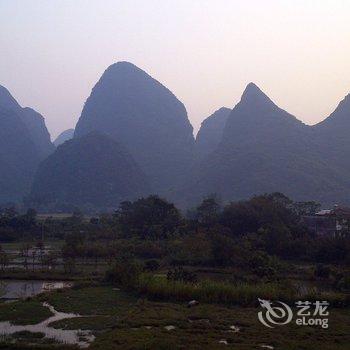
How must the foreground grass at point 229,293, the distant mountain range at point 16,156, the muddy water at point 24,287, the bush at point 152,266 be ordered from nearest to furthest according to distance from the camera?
the foreground grass at point 229,293
the muddy water at point 24,287
the bush at point 152,266
the distant mountain range at point 16,156

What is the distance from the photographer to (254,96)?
74562 millimetres

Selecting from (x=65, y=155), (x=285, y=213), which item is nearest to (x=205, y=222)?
(x=285, y=213)

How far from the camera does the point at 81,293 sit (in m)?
13.6

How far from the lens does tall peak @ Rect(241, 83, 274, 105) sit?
72938 mm

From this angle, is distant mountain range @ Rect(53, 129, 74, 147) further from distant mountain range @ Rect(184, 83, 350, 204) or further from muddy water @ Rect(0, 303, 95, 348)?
muddy water @ Rect(0, 303, 95, 348)

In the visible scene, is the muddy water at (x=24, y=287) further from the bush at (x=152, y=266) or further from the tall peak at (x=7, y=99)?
the tall peak at (x=7, y=99)

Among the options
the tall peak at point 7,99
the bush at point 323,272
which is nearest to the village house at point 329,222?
the bush at point 323,272

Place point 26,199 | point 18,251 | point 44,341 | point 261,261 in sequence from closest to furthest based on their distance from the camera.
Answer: point 44,341
point 261,261
point 18,251
point 26,199

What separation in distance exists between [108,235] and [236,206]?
6.94 metres

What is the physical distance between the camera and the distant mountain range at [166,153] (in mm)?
56688

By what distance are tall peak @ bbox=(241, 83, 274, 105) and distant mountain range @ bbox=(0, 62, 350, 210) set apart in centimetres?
14

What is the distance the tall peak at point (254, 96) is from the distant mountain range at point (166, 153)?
143 mm

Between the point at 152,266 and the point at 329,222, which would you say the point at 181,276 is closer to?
the point at 152,266

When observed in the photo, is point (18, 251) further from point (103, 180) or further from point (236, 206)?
point (103, 180)
